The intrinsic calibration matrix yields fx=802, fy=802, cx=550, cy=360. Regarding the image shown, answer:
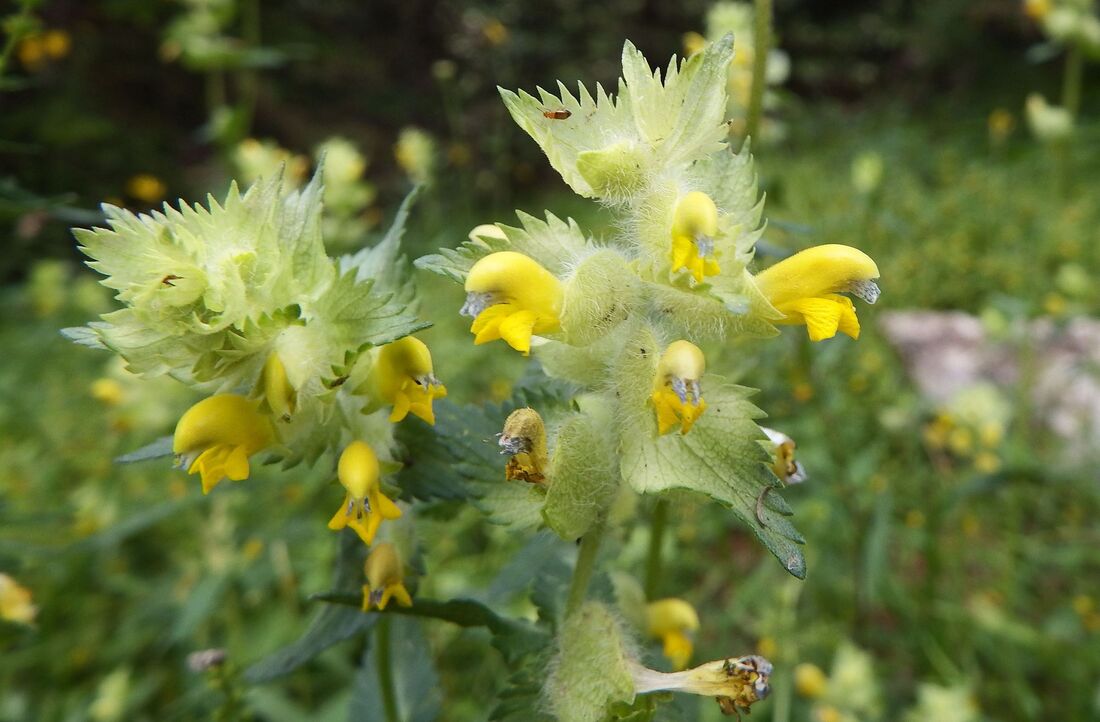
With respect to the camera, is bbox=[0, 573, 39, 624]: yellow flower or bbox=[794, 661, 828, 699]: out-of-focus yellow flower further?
bbox=[794, 661, 828, 699]: out-of-focus yellow flower

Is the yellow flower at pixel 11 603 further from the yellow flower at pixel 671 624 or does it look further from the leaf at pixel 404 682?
the yellow flower at pixel 671 624

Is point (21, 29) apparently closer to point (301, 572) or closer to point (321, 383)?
point (321, 383)

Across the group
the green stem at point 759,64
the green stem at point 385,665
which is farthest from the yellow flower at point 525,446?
the green stem at point 759,64

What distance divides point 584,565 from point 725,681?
0.15 meters

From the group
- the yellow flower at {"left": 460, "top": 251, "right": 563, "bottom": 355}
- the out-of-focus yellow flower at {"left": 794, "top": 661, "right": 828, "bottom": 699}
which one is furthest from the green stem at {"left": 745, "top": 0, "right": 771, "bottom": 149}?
the out-of-focus yellow flower at {"left": 794, "top": 661, "right": 828, "bottom": 699}

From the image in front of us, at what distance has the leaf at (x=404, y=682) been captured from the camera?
94 centimetres

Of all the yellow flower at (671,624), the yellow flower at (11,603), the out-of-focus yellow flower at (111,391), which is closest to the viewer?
Answer: the yellow flower at (671,624)

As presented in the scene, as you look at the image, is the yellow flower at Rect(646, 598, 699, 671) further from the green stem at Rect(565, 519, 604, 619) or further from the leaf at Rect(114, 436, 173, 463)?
the leaf at Rect(114, 436, 173, 463)

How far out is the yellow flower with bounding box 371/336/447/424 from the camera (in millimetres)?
706

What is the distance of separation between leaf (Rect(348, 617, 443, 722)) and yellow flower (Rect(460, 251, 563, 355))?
46 cm

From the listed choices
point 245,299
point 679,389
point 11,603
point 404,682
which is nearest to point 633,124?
point 679,389

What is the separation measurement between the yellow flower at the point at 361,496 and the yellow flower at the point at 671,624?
0.38 metres

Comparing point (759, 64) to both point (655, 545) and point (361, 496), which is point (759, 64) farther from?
point (361, 496)

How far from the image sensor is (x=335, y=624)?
812mm
